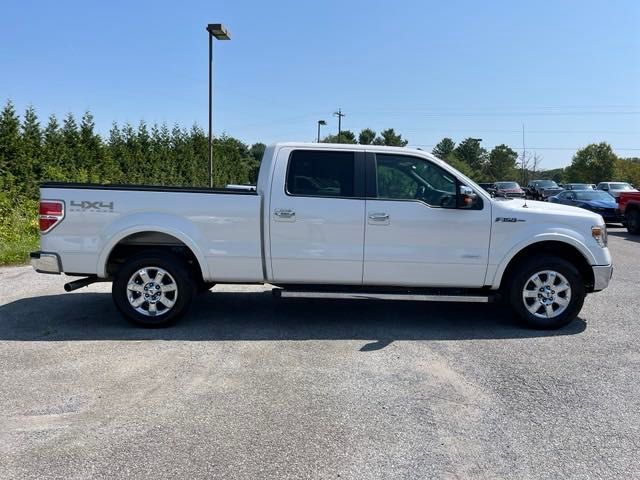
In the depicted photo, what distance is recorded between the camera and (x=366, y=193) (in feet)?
18.8

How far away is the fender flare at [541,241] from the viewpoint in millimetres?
5738

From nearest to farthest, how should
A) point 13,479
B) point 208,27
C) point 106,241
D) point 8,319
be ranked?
point 13,479 < point 106,241 < point 8,319 < point 208,27

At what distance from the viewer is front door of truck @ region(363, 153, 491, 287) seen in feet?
18.6

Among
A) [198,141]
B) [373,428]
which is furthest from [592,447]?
[198,141]

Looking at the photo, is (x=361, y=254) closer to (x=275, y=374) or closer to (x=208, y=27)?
(x=275, y=374)

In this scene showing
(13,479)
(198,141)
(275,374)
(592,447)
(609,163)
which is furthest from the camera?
(609,163)

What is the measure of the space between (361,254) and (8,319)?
421cm

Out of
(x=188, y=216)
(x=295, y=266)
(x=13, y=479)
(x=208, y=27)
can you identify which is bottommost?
(x=13, y=479)

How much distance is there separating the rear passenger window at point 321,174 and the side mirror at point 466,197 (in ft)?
3.89

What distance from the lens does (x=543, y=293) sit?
586cm

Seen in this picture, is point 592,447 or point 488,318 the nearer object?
point 592,447

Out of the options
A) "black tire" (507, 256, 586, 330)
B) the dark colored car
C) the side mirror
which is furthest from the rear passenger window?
the dark colored car

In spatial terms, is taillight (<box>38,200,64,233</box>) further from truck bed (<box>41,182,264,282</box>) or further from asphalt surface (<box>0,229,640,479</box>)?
asphalt surface (<box>0,229,640,479</box>)

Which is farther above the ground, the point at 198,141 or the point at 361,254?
the point at 198,141
